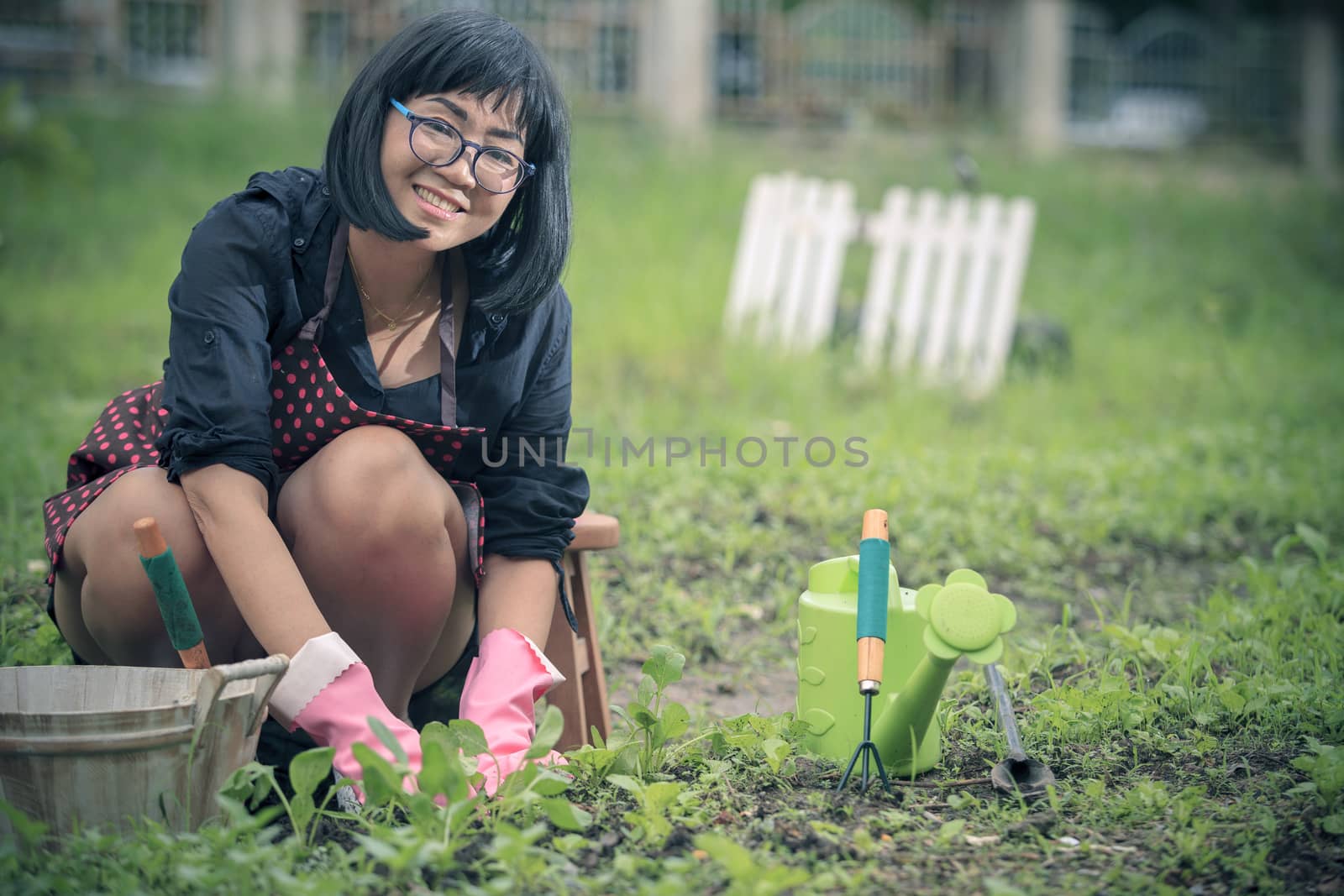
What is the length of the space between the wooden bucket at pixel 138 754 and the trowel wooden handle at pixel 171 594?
5cm

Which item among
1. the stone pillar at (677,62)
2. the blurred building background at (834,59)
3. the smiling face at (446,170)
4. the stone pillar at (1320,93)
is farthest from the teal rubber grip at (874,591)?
the stone pillar at (1320,93)

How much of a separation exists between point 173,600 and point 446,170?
731 millimetres

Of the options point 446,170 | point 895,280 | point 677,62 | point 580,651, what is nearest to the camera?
point 446,170

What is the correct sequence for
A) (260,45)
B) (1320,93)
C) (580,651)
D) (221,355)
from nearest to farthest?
(221,355) < (580,651) < (260,45) < (1320,93)

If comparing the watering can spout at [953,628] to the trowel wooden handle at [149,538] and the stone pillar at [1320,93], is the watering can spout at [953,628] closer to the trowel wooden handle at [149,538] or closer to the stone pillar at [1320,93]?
the trowel wooden handle at [149,538]

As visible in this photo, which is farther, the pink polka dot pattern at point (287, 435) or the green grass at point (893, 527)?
the pink polka dot pattern at point (287, 435)

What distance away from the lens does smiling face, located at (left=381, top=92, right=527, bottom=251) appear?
6.16ft

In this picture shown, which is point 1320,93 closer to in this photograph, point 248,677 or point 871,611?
point 871,611

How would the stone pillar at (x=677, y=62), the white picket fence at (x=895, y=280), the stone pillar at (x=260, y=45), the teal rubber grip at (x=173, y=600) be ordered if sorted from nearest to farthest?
the teal rubber grip at (x=173, y=600) → the white picket fence at (x=895, y=280) → the stone pillar at (x=260, y=45) → the stone pillar at (x=677, y=62)

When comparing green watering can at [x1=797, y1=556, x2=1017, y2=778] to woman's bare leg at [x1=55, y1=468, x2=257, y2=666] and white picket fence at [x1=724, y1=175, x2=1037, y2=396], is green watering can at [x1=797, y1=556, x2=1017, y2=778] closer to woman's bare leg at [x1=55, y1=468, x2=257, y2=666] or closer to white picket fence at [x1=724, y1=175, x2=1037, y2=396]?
woman's bare leg at [x1=55, y1=468, x2=257, y2=666]

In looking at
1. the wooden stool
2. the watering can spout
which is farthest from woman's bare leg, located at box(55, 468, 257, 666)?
the watering can spout

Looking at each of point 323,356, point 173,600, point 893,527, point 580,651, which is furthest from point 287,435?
point 893,527

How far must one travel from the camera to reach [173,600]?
1.65 m

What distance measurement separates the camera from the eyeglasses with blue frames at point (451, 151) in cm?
186
